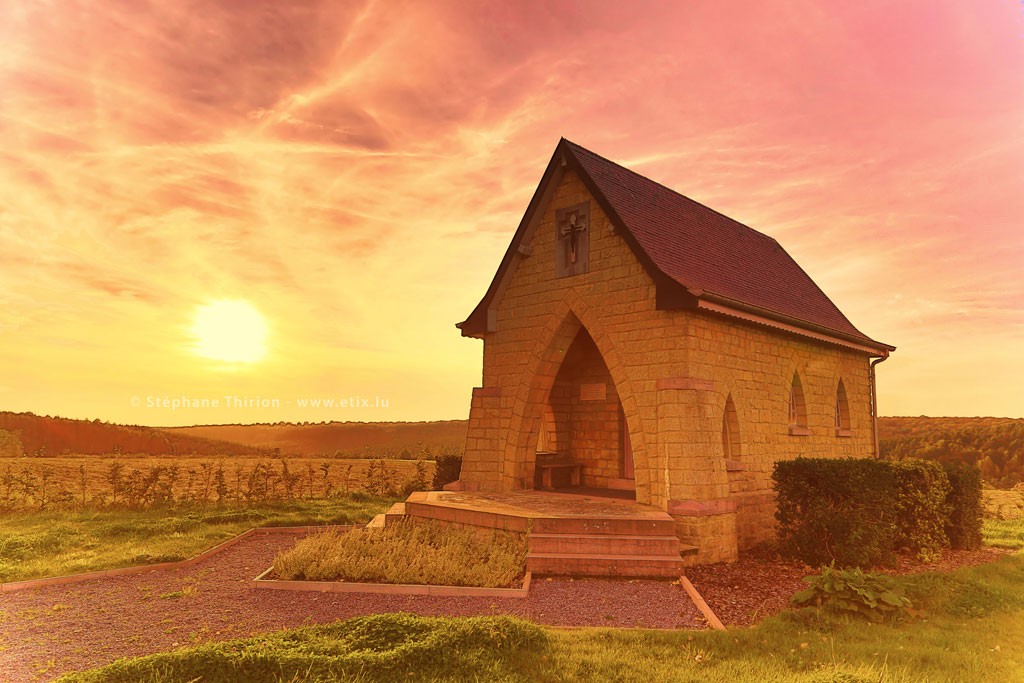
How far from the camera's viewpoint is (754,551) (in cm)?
1374

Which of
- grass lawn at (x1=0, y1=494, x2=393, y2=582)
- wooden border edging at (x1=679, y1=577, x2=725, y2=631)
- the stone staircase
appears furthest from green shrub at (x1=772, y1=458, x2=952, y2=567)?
grass lawn at (x1=0, y1=494, x2=393, y2=582)

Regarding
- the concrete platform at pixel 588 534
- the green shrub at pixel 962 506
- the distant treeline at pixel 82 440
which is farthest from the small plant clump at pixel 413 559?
the distant treeline at pixel 82 440

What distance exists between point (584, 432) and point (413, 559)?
26.3ft

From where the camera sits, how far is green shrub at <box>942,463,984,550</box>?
13930 mm

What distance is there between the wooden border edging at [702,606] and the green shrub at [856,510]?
309cm

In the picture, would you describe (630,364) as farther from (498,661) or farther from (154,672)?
(154,672)

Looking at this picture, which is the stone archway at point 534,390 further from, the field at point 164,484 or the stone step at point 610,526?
the field at point 164,484

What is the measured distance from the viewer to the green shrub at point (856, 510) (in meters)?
11.6

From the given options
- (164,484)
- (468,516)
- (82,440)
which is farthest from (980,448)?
(82,440)

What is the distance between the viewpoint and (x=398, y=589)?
9.66 m

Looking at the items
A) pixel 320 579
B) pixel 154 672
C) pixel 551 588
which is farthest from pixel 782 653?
pixel 320 579

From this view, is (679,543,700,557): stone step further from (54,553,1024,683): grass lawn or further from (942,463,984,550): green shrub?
(942,463,984,550): green shrub

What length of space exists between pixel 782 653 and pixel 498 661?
307 centimetres

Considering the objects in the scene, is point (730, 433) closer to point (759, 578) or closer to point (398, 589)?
point (759, 578)
